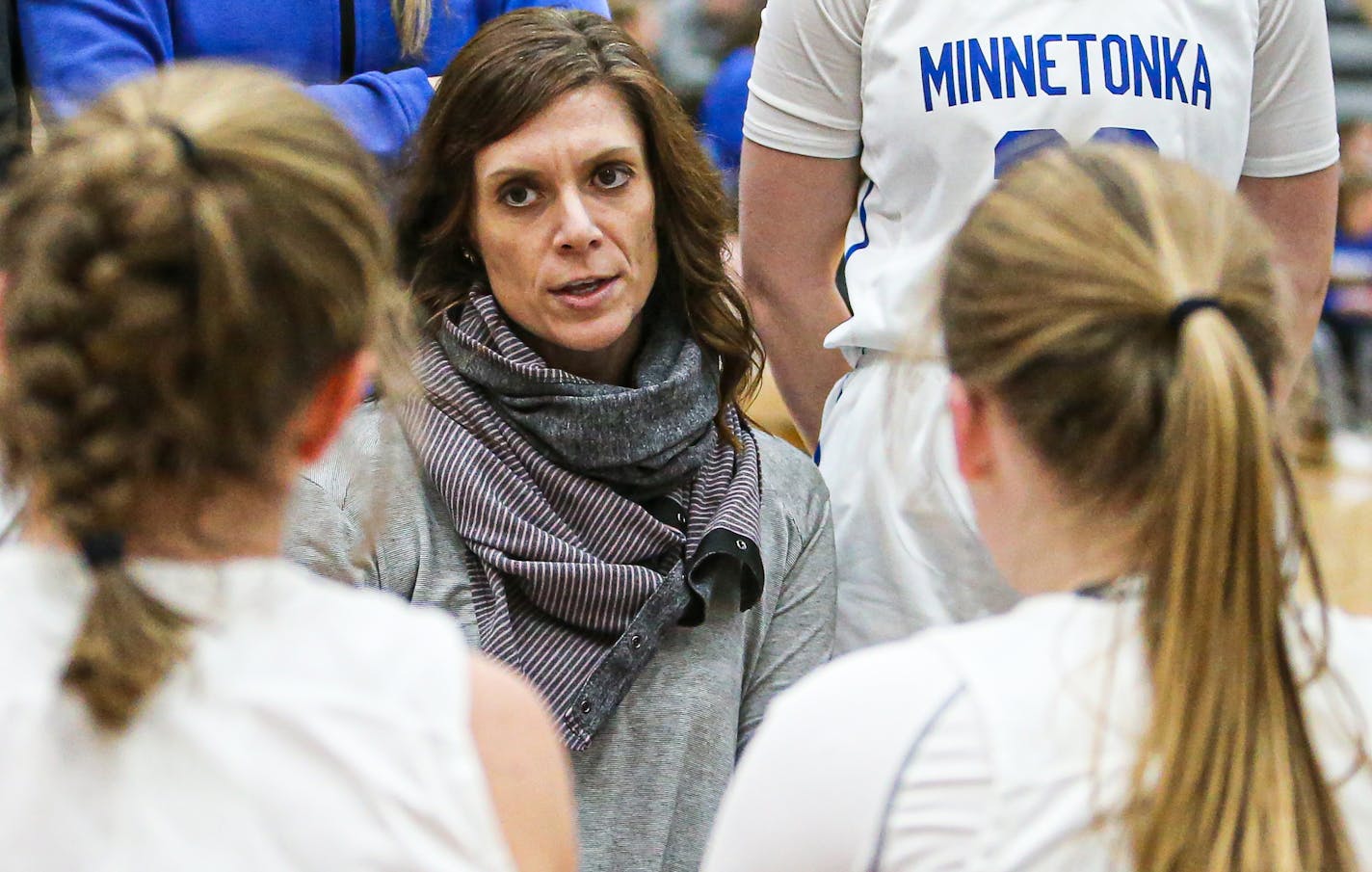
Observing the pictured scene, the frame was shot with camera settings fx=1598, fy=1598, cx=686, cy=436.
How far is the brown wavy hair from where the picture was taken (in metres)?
1.85

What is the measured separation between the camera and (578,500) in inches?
70.9

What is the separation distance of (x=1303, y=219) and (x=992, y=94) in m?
0.50

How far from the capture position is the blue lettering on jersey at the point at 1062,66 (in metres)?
1.87

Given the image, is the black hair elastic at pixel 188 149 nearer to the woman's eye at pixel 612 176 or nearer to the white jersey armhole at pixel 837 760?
the white jersey armhole at pixel 837 760

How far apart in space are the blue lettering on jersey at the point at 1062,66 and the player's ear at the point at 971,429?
0.87m

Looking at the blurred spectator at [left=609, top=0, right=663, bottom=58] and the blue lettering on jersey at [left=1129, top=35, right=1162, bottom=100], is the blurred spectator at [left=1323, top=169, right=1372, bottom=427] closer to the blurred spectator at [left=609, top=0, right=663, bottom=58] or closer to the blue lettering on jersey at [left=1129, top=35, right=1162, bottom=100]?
the blurred spectator at [left=609, top=0, right=663, bottom=58]

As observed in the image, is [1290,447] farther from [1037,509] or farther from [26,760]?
[26,760]

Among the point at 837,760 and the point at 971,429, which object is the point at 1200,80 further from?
the point at 837,760

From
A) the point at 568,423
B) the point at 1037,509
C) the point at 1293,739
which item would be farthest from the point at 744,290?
the point at 1293,739

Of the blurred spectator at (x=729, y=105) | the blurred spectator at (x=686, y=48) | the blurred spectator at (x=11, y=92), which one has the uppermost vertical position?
the blurred spectator at (x=11, y=92)

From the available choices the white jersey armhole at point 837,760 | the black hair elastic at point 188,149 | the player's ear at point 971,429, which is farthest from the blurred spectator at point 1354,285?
the black hair elastic at point 188,149

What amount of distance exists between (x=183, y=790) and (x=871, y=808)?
0.41m

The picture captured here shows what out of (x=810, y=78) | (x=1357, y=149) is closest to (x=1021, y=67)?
(x=810, y=78)

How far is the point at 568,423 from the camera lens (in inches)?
70.6
